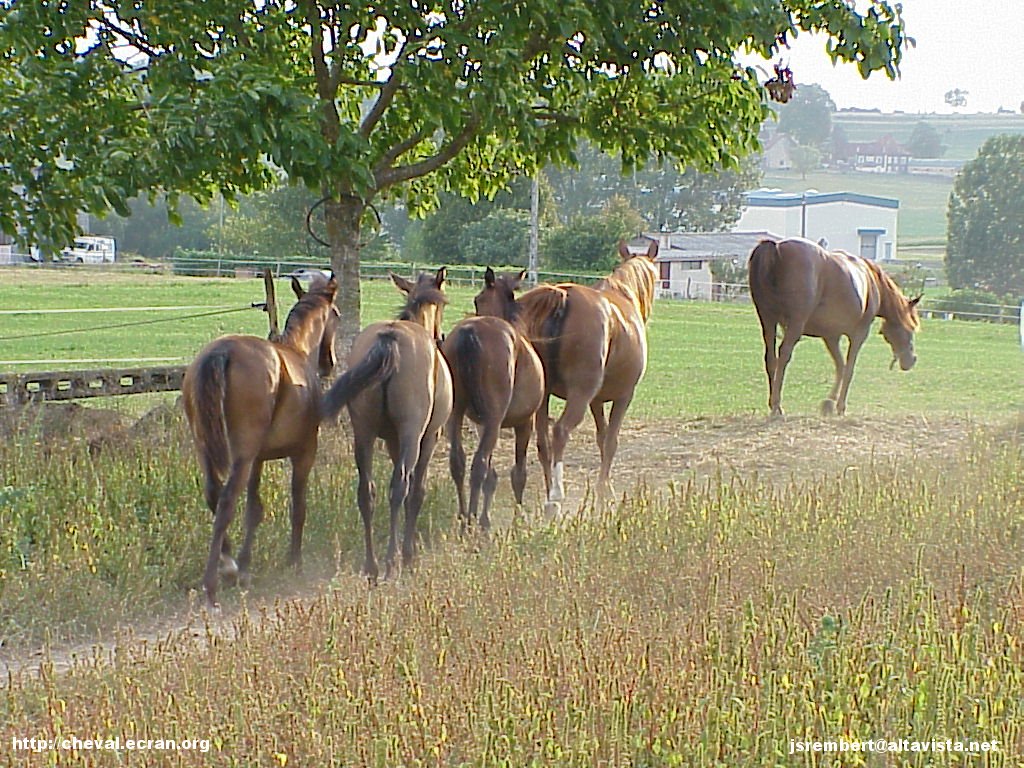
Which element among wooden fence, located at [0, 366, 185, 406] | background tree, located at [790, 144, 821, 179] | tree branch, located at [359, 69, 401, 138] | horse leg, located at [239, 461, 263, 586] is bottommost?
horse leg, located at [239, 461, 263, 586]

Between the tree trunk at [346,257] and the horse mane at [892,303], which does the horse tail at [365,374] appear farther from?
the horse mane at [892,303]

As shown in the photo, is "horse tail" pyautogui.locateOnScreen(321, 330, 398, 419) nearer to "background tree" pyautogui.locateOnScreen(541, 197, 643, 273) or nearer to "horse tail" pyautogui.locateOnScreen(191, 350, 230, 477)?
"horse tail" pyautogui.locateOnScreen(191, 350, 230, 477)

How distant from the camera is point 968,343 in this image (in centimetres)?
2831

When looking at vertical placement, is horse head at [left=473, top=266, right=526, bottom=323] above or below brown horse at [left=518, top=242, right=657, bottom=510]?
above

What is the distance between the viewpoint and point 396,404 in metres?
7.29

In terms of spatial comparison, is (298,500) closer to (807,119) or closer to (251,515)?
(251,515)

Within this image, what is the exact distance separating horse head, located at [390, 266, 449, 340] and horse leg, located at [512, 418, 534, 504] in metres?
0.97

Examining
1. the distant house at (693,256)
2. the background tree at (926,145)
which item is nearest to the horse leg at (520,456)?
the distant house at (693,256)

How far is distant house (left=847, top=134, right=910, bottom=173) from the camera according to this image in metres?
132

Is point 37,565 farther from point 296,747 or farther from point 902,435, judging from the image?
point 902,435

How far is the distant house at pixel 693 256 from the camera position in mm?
49094

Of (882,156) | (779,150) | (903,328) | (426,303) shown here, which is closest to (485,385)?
(426,303)

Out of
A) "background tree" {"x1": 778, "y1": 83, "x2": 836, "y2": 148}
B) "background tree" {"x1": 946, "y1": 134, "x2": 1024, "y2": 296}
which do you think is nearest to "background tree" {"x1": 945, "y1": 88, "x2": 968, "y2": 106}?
"background tree" {"x1": 778, "y1": 83, "x2": 836, "y2": 148}

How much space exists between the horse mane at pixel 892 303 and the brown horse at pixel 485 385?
24.8 ft
